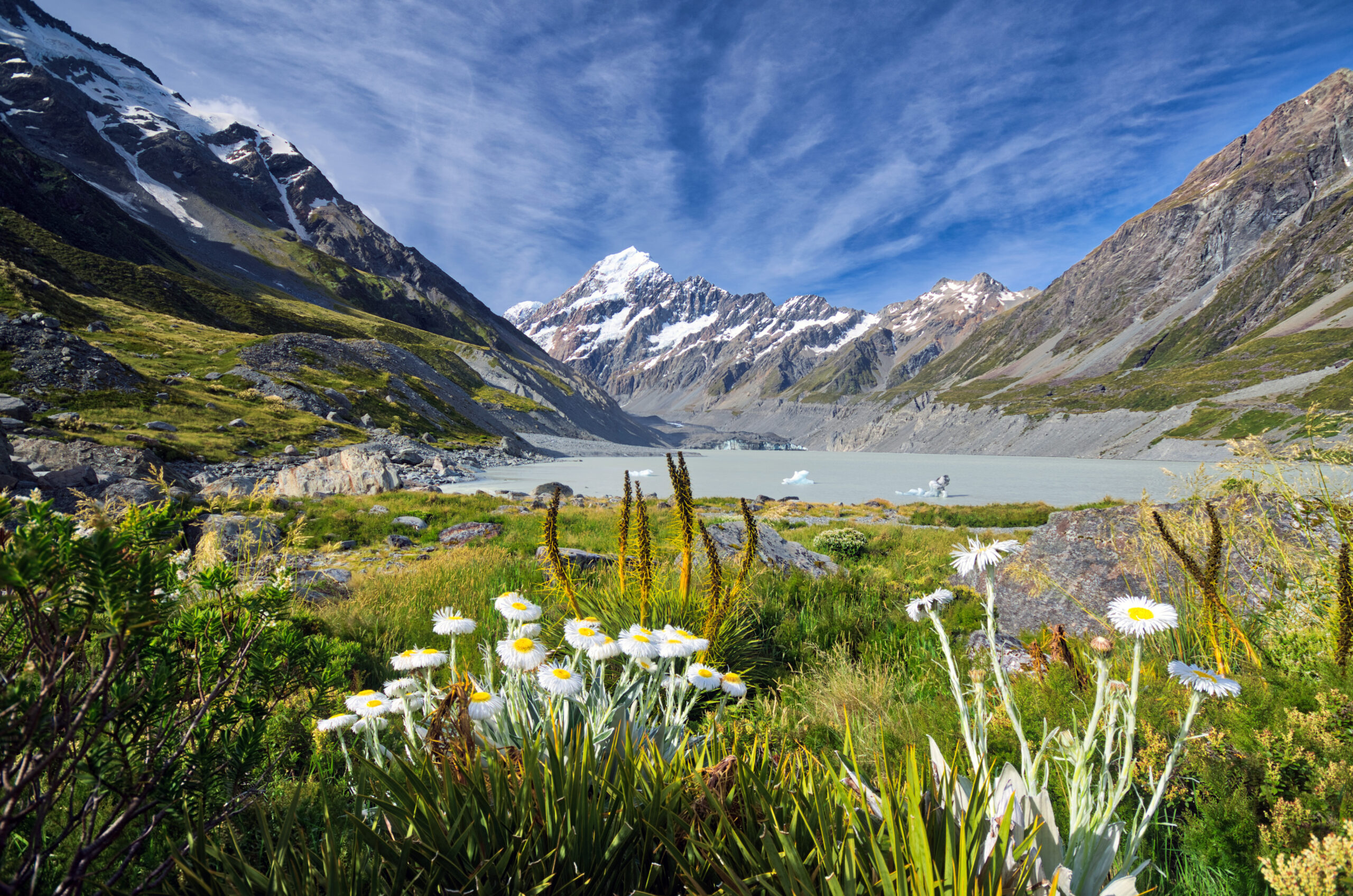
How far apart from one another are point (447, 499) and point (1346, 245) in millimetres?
273168

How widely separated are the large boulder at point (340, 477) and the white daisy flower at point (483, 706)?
79.6ft

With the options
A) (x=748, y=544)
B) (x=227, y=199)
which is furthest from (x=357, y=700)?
(x=227, y=199)

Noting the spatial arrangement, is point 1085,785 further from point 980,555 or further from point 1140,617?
point 980,555

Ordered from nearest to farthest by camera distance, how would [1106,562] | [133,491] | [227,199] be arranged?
[1106,562] < [133,491] < [227,199]

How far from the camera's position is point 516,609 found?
3.33 m

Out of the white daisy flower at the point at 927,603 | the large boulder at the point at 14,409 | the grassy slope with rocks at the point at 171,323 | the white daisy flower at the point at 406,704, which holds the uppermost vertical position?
the grassy slope with rocks at the point at 171,323

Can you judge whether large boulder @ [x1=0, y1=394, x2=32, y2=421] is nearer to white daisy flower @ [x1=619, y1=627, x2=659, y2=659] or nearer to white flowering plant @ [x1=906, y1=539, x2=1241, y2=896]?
white daisy flower @ [x1=619, y1=627, x2=659, y2=659]

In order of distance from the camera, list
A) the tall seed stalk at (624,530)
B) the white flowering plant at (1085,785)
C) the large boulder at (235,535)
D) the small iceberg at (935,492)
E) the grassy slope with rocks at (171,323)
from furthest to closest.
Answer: the small iceberg at (935,492)
the grassy slope with rocks at (171,323)
the large boulder at (235,535)
the tall seed stalk at (624,530)
the white flowering plant at (1085,785)

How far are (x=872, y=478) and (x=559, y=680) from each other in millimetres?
88944

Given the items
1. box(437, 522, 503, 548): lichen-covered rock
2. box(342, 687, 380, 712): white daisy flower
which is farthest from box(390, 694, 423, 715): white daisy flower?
box(437, 522, 503, 548): lichen-covered rock

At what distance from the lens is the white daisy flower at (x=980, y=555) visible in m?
2.34

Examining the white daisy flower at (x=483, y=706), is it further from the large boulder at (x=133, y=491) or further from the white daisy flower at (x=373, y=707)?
the large boulder at (x=133, y=491)

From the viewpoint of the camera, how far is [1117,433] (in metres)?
134

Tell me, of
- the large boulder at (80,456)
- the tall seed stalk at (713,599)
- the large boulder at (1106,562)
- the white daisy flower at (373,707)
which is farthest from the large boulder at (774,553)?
the large boulder at (80,456)
